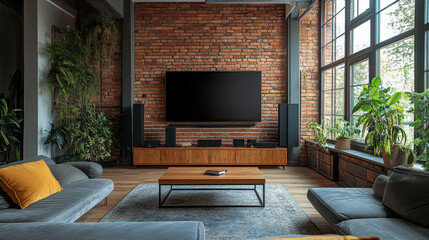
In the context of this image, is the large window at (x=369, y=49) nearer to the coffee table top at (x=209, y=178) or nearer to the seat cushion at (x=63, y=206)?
the coffee table top at (x=209, y=178)

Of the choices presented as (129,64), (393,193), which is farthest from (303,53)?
(393,193)

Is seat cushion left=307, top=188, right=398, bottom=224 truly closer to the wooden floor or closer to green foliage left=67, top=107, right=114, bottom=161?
the wooden floor

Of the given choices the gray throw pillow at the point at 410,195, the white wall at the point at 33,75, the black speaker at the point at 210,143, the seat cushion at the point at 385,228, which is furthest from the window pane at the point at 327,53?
the white wall at the point at 33,75

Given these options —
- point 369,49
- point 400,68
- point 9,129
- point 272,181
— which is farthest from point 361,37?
point 9,129

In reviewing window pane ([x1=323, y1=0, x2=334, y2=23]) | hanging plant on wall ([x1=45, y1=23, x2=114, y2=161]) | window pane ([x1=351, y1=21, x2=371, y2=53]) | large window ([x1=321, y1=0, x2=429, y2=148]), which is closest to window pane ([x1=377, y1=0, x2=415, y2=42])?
large window ([x1=321, y1=0, x2=429, y2=148])

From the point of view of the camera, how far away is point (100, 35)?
5.12m

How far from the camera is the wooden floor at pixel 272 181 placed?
2.83 meters

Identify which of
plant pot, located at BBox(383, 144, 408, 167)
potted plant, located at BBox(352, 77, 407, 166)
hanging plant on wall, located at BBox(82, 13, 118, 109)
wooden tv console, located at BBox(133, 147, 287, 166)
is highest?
hanging plant on wall, located at BBox(82, 13, 118, 109)

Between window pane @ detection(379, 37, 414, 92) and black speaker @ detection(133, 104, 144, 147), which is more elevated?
window pane @ detection(379, 37, 414, 92)

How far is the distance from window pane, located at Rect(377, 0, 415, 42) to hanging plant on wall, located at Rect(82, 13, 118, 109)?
4490 millimetres

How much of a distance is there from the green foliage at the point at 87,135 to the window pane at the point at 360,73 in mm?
4455

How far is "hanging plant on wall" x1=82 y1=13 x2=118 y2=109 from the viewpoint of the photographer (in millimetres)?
5008

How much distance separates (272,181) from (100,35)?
13.7ft

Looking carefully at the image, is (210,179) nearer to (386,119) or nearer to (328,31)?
(386,119)
